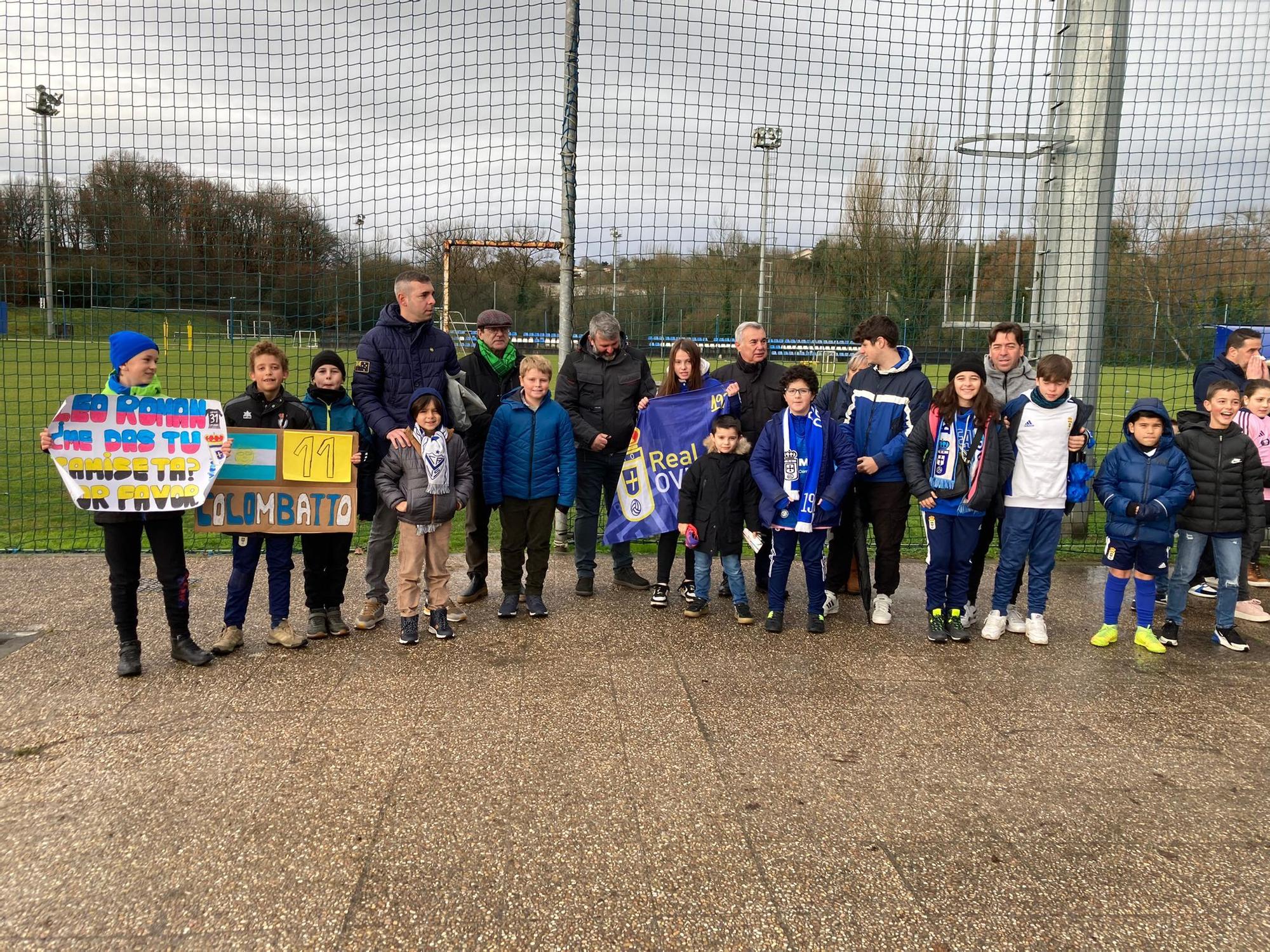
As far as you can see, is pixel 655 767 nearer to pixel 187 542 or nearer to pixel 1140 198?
pixel 187 542

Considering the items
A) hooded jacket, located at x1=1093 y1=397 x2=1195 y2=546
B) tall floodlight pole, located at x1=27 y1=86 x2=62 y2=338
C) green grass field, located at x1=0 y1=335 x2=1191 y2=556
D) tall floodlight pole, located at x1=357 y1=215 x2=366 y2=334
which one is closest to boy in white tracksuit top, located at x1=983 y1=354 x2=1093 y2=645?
hooded jacket, located at x1=1093 y1=397 x2=1195 y2=546

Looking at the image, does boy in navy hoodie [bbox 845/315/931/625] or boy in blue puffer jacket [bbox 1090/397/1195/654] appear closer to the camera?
boy in blue puffer jacket [bbox 1090/397/1195/654]

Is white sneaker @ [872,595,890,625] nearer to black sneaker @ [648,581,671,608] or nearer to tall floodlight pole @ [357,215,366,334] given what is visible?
black sneaker @ [648,581,671,608]

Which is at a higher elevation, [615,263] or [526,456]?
[615,263]

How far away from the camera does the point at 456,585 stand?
658 cm

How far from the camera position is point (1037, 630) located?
548 centimetres

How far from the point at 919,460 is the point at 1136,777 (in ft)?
7.38

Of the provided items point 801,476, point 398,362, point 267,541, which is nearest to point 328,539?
point 267,541

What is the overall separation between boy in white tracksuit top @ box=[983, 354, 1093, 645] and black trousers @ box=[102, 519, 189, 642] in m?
4.68

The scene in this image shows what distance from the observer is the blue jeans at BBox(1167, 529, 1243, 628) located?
5.52 metres

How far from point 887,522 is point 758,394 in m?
1.24

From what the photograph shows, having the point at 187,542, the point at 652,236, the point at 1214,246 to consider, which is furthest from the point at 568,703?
the point at 1214,246

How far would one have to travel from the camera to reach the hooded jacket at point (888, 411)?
223 inches

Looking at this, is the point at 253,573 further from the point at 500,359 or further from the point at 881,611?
the point at 881,611
